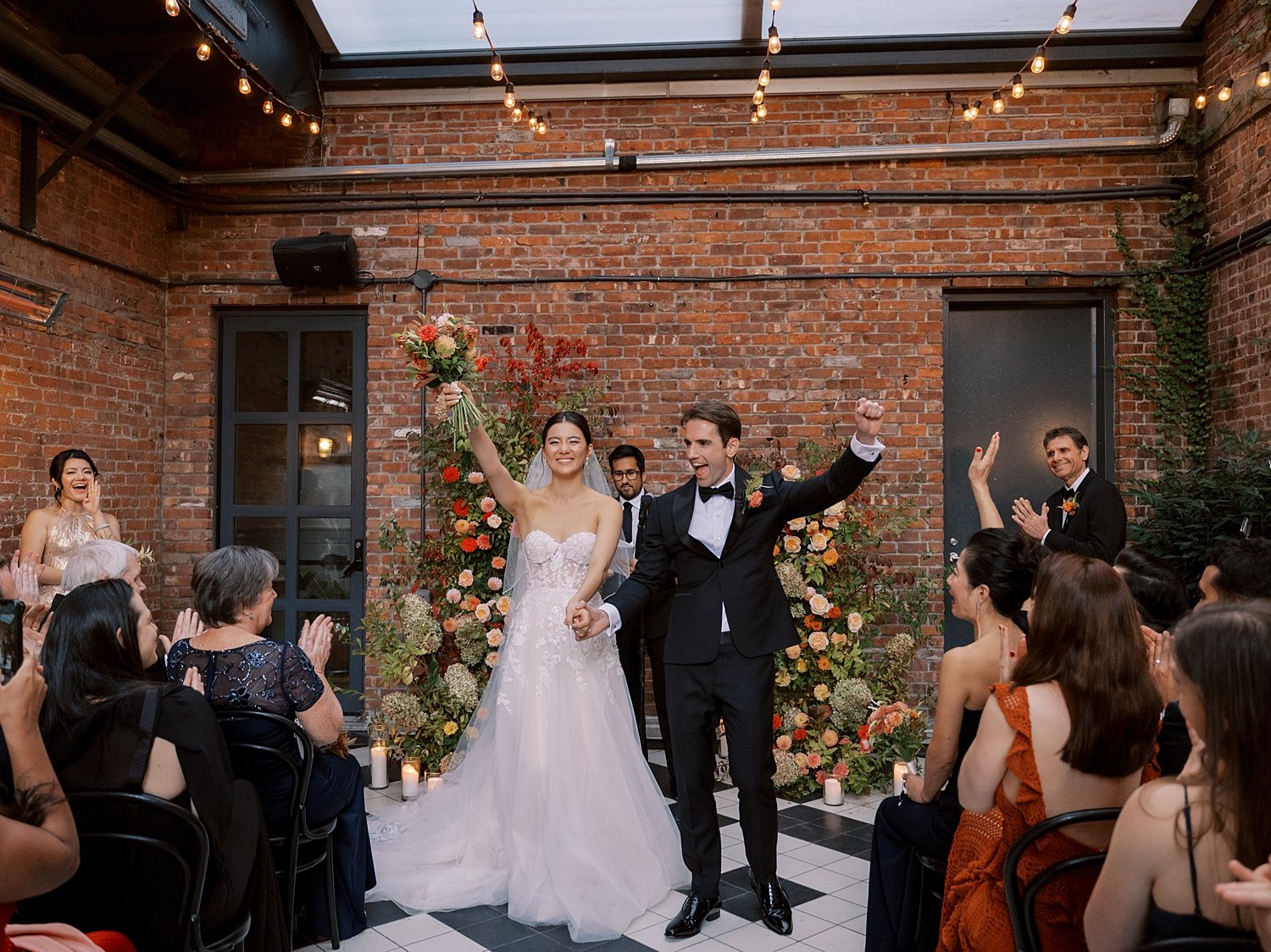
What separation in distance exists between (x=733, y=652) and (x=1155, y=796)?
1916 millimetres

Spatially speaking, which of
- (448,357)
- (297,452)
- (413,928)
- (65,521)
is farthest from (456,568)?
(413,928)

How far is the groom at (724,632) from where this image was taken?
3.26 metres

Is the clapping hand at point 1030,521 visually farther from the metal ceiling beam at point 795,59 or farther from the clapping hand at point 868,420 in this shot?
the metal ceiling beam at point 795,59

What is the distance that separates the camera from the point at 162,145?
5.93m

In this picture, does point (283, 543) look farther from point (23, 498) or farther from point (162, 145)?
point (162, 145)

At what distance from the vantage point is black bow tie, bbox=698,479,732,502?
3.41 metres

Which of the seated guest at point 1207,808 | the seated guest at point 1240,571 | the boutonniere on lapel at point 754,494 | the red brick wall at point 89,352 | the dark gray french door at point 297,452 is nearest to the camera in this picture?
the seated guest at point 1207,808

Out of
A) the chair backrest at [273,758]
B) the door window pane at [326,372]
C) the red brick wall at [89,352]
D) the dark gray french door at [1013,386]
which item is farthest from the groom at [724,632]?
the red brick wall at [89,352]

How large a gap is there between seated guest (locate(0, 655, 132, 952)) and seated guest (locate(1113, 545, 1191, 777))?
2.33 m

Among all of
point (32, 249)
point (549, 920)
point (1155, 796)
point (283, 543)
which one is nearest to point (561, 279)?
point (283, 543)

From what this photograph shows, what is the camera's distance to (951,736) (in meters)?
2.54

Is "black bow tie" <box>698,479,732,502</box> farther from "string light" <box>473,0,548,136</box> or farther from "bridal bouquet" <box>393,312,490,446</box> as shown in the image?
"string light" <box>473,0,548,136</box>

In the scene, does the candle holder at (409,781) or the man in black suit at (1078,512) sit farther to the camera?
the candle holder at (409,781)

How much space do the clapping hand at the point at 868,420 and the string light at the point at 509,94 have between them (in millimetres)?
2952
